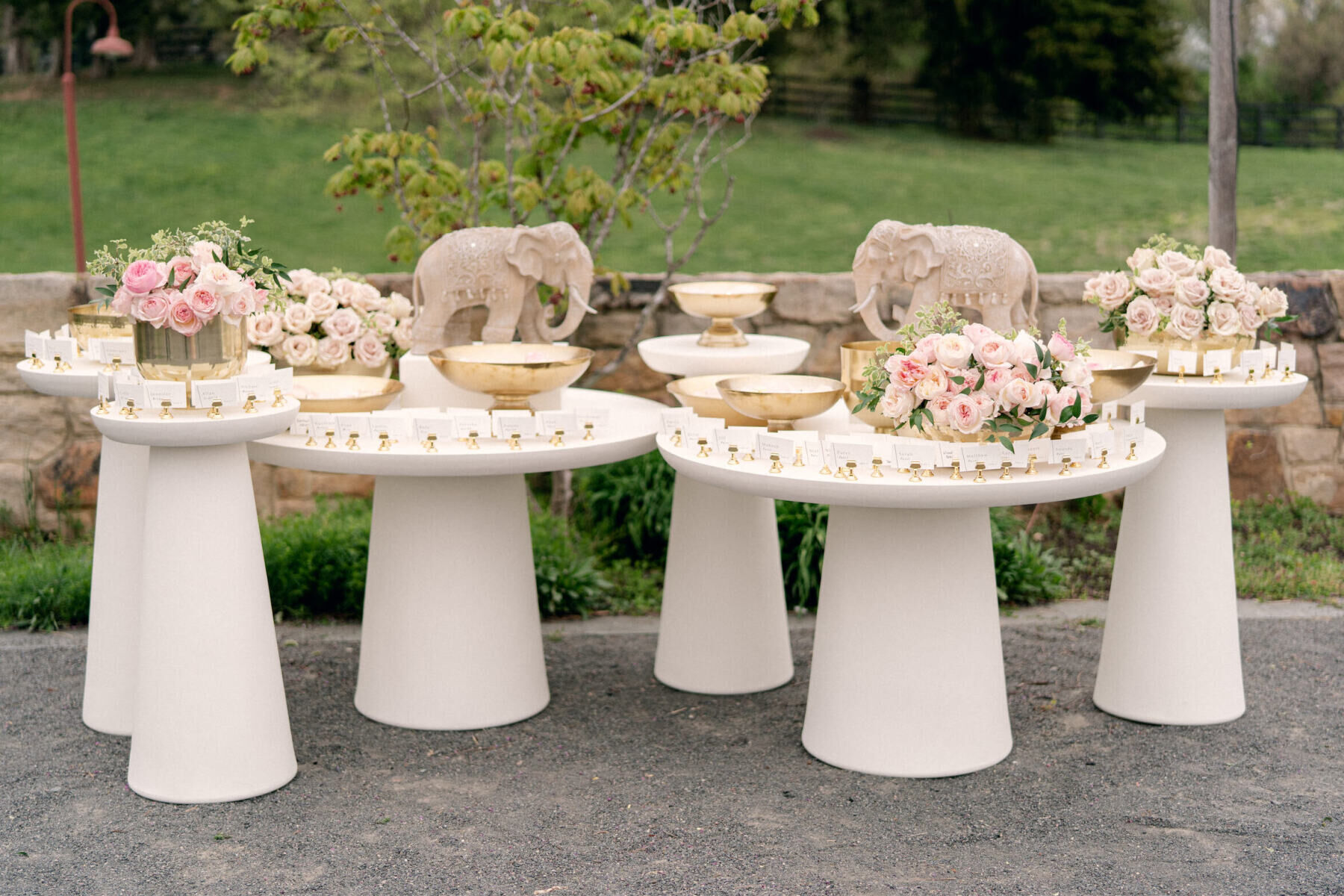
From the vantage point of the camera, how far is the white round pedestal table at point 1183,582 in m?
4.43

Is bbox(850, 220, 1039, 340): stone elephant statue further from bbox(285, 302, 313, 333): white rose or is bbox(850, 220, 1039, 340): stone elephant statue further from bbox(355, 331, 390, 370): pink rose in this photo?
bbox(285, 302, 313, 333): white rose

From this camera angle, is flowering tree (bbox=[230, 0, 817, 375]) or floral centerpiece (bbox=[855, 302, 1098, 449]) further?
flowering tree (bbox=[230, 0, 817, 375])

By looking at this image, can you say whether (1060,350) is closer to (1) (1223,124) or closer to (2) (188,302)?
(2) (188,302)

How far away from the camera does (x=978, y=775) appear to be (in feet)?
13.3

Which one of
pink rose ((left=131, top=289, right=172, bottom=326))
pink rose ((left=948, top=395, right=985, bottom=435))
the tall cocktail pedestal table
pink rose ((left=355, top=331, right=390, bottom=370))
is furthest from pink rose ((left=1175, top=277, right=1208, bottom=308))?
pink rose ((left=131, top=289, right=172, bottom=326))

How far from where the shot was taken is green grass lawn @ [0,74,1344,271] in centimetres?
1562

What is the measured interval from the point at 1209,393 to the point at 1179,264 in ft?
1.44

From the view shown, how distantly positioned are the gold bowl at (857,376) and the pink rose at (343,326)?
5.66 ft

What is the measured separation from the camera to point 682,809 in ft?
12.6

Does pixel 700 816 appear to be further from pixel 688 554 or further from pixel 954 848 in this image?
pixel 688 554

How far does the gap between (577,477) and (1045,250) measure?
10.2m

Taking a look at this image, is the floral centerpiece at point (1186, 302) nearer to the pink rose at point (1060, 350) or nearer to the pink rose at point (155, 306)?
the pink rose at point (1060, 350)

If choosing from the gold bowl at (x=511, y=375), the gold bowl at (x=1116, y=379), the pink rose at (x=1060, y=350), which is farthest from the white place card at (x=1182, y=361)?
the gold bowl at (x=511, y=375)

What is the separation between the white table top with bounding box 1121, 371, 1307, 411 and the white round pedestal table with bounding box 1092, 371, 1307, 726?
2cm
